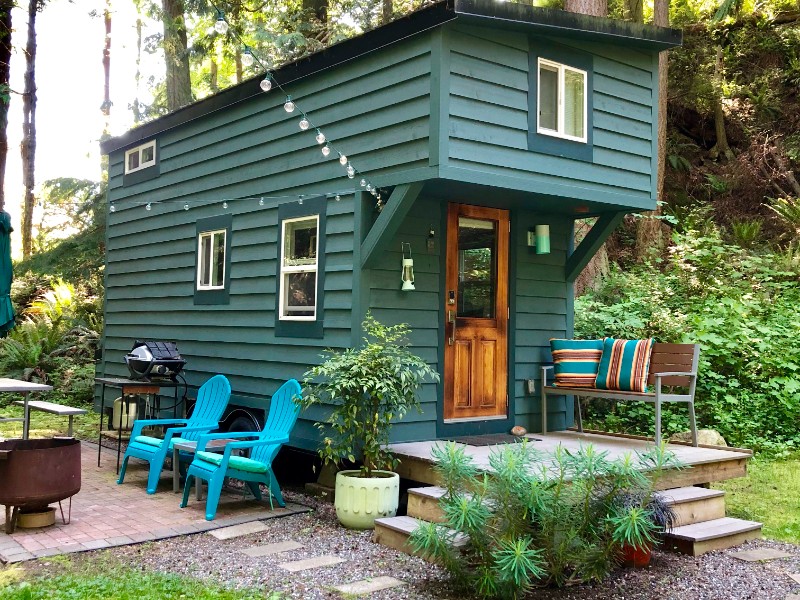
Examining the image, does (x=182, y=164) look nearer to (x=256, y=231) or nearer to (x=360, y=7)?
(x=256, y=231)

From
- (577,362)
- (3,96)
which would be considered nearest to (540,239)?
(577,362)

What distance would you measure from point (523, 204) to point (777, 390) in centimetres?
388

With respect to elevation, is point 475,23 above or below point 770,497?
above

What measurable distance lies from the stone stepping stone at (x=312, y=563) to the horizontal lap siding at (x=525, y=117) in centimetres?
289

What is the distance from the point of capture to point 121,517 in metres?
5.35

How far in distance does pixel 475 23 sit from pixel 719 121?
1154cm

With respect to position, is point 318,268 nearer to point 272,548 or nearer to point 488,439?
point 488,439

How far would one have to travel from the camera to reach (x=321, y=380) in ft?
20.8

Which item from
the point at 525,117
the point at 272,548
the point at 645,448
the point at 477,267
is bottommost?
the point at 272,548

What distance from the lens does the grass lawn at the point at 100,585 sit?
3693 mm

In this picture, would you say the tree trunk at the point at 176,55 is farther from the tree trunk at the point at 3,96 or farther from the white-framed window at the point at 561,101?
the white-framed window at the point at 561,101

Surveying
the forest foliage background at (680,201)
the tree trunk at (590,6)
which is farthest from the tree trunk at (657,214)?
the tree trunk at (590,6)

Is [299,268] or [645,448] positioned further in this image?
[299,268]

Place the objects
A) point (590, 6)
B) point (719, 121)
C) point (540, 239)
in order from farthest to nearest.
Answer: point (719, 121), point (590, 6), point (540, 239)
